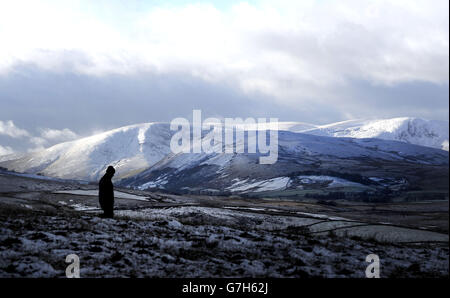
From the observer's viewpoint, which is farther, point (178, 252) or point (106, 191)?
point (106, 191)

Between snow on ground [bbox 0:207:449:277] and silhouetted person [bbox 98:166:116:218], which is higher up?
silhouetted person [bbox 98:166:116:218]

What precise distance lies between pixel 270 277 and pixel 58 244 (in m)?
8.54

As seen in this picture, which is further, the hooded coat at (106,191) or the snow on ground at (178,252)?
the hooded coat at (106,191)

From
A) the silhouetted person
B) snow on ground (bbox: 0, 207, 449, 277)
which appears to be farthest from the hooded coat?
snow on ground (bbox: 0, 207, 449, 277)

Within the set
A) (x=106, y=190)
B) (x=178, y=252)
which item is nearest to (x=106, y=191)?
(x=106, y=190)

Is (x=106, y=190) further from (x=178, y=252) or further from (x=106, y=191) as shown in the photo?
(x=178, y=252)

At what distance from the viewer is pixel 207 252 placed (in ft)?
65.5

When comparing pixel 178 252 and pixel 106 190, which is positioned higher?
pixel 106 190

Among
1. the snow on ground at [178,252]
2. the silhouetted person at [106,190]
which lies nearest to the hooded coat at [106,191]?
the silhouetted person at [106,190]

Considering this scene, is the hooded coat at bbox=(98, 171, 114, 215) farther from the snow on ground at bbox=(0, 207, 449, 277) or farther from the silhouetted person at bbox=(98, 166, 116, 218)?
the snow on ground at bbox=(0, 207, 449, 277)

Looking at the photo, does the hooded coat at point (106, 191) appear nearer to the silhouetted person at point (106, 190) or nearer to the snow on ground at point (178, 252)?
the silhouetted person at point (106, 190)

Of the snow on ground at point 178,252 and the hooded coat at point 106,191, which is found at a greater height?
the hooded coat at point 106,191
